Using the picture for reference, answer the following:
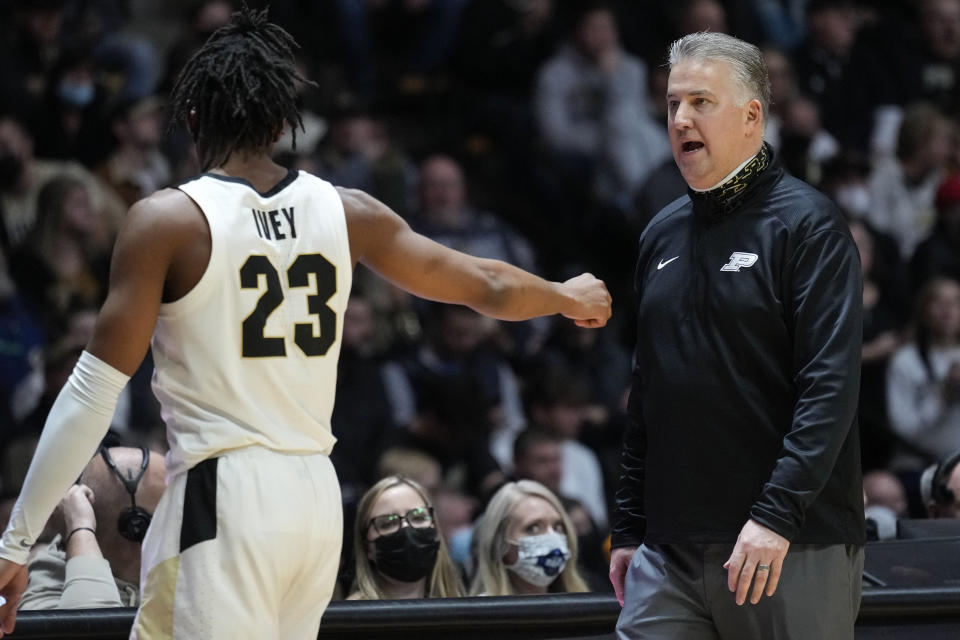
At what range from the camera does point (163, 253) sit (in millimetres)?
3105

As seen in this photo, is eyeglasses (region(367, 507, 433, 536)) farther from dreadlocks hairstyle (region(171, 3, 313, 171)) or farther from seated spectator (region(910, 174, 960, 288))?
seated spectator (region(910, 174, 960, 288))

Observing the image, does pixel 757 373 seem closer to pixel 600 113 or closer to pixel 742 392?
pixel 742 392

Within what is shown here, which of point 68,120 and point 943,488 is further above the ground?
point 68,120

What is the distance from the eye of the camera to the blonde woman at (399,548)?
4.78m

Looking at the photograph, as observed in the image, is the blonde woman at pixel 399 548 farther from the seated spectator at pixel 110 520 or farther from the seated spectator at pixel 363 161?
the seated spectator at pixel 363 161

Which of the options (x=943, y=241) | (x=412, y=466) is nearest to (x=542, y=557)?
(x=412, y=466)

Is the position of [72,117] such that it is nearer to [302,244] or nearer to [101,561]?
[101,561]

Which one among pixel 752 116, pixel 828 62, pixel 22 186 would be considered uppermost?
pixel 828 62

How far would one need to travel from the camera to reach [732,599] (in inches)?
131

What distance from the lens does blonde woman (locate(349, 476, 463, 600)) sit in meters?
4.78

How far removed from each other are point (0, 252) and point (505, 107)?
355cm

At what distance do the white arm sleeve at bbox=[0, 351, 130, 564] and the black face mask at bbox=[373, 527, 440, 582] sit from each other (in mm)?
1747

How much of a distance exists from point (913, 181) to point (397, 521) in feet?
18.3

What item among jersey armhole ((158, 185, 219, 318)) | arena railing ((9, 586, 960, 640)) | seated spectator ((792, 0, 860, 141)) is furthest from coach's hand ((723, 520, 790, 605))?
seated spectator ((792, 0, 860, 141))
